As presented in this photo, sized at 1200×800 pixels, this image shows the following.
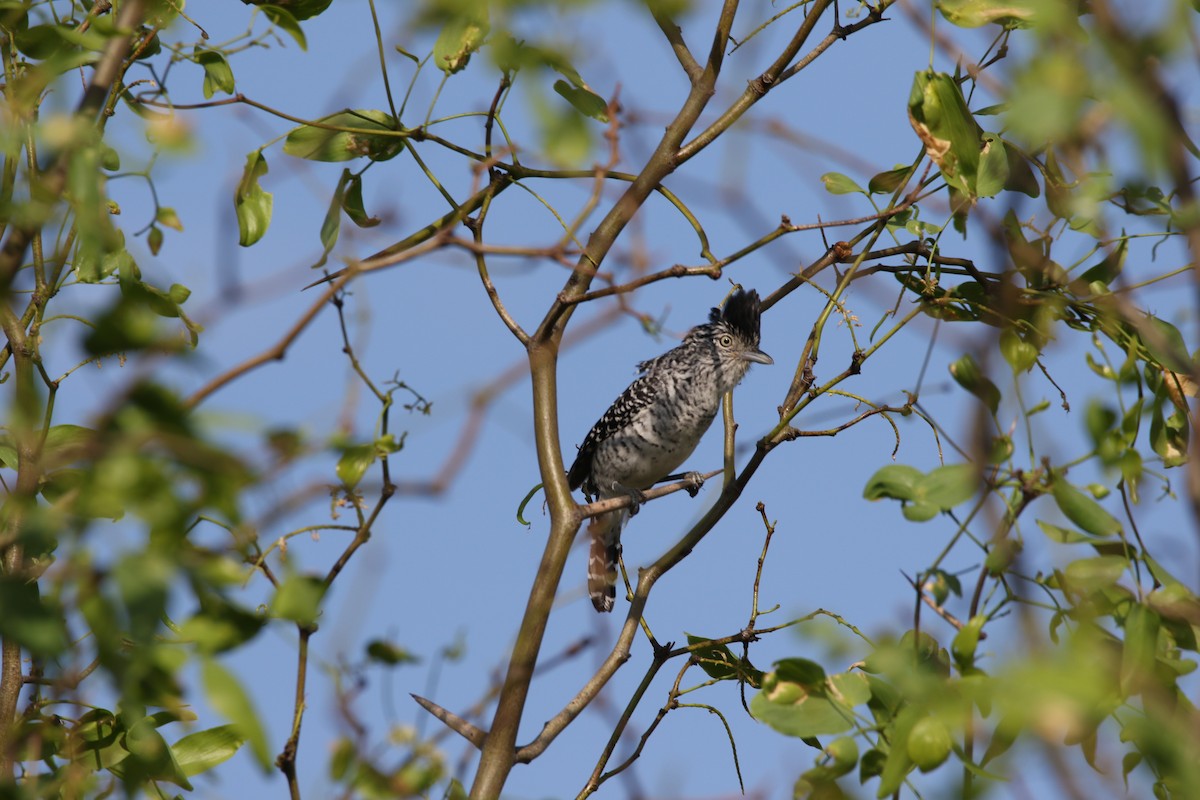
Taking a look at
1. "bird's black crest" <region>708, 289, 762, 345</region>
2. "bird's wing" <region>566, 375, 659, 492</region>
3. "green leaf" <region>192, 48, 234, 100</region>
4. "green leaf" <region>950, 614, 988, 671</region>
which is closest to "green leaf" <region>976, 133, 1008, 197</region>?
"green leaf" <region>950, 614, 988, 671</region>

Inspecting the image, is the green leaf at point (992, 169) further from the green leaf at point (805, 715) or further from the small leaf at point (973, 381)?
the green leaf at point (805, 715)

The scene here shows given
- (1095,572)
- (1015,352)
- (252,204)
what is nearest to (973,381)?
(1015,352)

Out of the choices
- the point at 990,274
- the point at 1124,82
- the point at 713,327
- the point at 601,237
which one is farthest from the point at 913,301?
the point at 713,327

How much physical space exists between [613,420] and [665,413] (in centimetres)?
36

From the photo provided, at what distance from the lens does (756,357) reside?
22.1 feet

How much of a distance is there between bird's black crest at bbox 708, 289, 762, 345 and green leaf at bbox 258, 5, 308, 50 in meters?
4.24

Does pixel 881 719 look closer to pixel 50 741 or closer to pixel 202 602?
pixel 202 602

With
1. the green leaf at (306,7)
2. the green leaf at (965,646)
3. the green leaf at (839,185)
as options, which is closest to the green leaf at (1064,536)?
the green leaf at (965,646)

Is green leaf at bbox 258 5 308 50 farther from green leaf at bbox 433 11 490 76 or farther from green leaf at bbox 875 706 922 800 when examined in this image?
green leaf at bbox 875 706 922 800

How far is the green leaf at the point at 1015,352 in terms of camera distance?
2295mm

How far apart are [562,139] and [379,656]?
0.97m

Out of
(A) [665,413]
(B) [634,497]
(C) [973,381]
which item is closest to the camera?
(C) [973,381]

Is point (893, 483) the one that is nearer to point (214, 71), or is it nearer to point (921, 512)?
point (921, 512)

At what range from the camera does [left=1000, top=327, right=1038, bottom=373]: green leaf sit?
229cm
